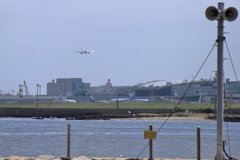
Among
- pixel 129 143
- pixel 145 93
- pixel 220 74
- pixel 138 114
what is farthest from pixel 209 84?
pixel 220 74

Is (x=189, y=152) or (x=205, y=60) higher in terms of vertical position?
(x=205, y=60)

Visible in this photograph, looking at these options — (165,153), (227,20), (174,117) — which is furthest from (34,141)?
(174,117)

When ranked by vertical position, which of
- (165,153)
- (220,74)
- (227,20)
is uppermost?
(227,20)

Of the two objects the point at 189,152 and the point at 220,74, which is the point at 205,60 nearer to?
the point at 220,74

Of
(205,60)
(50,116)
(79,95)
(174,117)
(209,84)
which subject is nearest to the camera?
(205,60)

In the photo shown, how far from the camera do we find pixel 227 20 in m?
12.6

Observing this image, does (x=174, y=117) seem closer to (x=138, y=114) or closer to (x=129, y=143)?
(x=138, y=114)

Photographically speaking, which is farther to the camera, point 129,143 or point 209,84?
point 209,84

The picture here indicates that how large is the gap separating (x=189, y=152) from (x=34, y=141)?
948cm

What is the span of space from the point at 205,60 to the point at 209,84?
157m

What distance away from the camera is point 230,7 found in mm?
12453

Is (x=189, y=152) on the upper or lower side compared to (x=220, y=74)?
lower

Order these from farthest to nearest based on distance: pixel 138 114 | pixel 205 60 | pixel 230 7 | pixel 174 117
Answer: pixel 138 114
pixel 174 117
pixel 205 60
pixel 230 7

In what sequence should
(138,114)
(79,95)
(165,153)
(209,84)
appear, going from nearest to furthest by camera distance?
(165,153) < (138,114) < (209,84) < (79,95)
